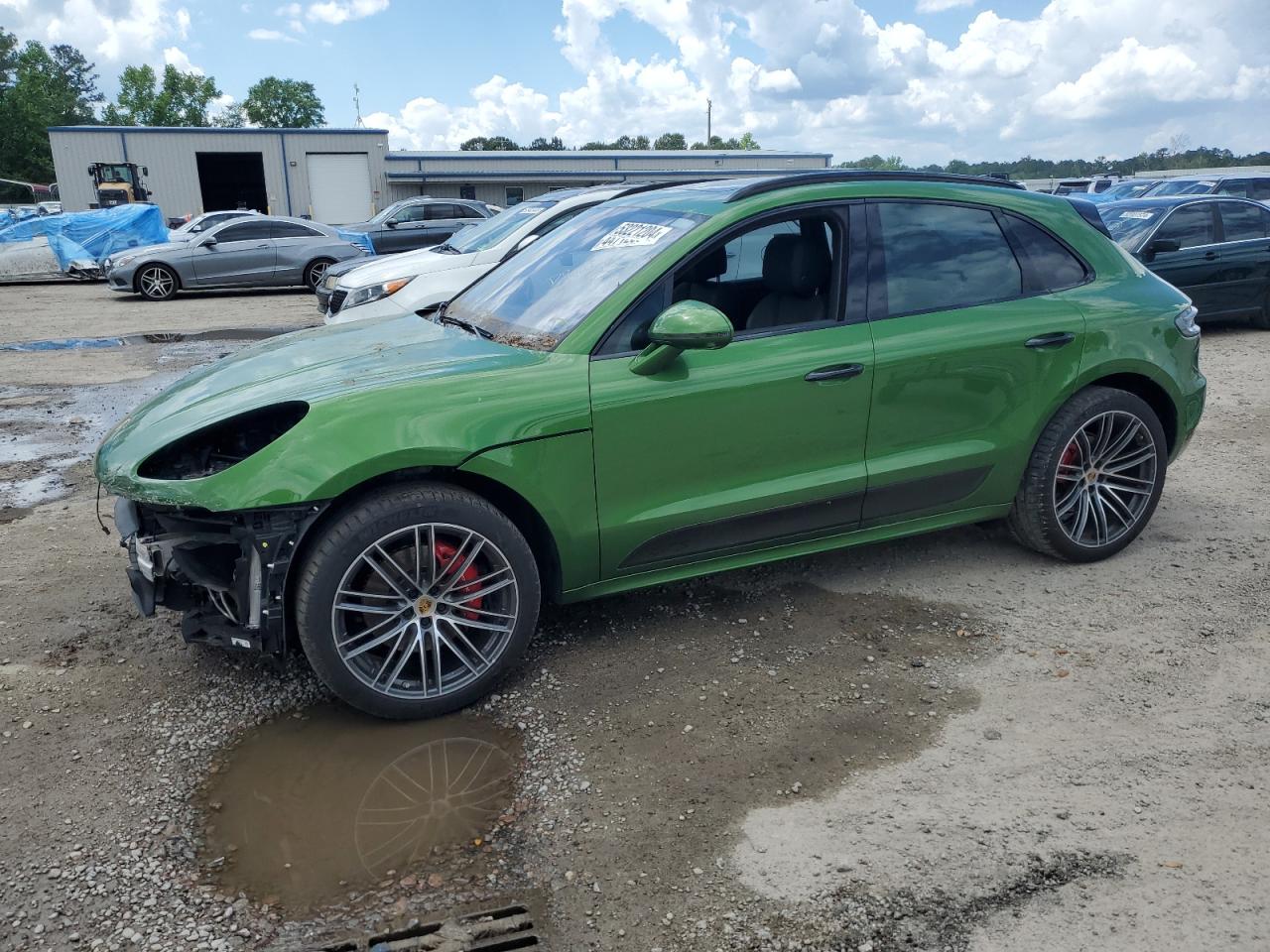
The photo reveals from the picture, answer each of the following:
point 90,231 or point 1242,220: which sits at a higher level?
point 1242,220

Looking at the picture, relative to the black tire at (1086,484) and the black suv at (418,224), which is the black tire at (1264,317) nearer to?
the black tire at (1086,484)

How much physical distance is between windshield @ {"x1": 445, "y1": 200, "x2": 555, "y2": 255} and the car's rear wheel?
9.16 m

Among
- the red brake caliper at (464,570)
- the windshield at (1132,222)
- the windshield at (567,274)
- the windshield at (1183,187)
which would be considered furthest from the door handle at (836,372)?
the windshield at (1183,187)

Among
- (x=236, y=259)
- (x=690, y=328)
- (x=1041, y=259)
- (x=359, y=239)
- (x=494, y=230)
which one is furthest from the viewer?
(x=359, y=239)

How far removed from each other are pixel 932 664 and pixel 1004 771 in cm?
73

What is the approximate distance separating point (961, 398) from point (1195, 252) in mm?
8380

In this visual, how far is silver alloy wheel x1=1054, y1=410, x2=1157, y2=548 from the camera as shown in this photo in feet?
14.7

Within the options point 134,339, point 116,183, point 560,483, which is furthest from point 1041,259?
point 116,183

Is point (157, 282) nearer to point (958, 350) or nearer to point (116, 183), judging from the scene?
point (958, 350)

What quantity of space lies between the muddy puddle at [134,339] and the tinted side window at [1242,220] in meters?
11.0

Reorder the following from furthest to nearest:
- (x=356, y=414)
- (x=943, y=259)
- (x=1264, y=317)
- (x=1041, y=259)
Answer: (x=1264, y=317) → (x=1041, y=259) → (x=943, y=259) → (x=356, y=414)

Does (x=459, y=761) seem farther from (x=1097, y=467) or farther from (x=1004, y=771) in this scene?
(x=1097, y=467)

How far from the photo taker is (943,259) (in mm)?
4215

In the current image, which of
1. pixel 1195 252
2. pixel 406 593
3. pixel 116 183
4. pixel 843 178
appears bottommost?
pixel 406 593
